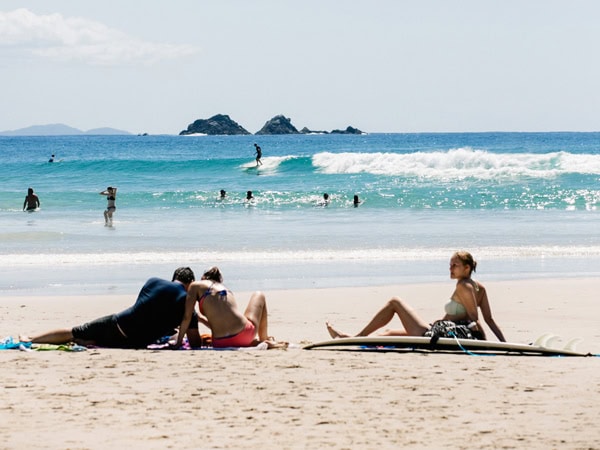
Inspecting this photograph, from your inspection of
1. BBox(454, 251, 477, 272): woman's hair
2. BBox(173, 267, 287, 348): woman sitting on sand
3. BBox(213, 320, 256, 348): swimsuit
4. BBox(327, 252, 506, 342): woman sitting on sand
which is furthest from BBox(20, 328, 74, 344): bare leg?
BBox(454, 251, 477, 272): woman's hair

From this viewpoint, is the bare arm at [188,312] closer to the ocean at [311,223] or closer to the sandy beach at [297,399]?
the sandy beach at [297,399]

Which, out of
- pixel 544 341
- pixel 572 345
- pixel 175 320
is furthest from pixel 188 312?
pixel 572 345

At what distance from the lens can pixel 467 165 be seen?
1810 inches

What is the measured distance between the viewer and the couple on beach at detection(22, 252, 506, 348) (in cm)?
825

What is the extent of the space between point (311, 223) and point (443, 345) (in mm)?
16457

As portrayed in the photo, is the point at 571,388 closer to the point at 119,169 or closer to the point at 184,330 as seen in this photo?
the point at 184,330

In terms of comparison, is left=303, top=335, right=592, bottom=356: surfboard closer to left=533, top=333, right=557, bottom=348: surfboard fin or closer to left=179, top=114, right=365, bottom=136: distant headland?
left=533, top=333, right=557, bottom=348: surfboard fin

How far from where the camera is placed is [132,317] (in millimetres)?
8359

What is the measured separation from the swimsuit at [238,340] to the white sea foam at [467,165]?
3408 cm

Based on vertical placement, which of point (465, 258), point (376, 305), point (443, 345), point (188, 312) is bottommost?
point (376, 305)

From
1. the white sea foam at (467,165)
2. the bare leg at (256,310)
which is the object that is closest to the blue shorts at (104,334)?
the bare leg at (256,310)

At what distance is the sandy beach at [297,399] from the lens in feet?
17.7

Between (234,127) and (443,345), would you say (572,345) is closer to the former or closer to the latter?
(443,345)

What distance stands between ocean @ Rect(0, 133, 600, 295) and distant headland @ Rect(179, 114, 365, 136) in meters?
123
